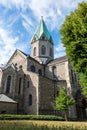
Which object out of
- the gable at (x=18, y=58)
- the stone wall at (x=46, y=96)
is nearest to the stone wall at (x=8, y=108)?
the stone wall at (x=46, y=96)

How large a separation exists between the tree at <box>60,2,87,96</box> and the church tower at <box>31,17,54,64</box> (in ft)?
102

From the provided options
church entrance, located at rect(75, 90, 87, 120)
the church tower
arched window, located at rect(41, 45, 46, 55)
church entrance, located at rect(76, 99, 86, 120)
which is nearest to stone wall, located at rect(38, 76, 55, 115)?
church entrance, located at rect(75, 90, 87, 120)

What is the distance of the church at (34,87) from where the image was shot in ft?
116

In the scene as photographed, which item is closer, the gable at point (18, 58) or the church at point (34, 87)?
the church at point (34, 87)

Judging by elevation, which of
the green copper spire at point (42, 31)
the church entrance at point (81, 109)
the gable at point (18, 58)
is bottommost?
the church entrance at point (81, 109)

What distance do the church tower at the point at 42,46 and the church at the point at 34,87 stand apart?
4518mm

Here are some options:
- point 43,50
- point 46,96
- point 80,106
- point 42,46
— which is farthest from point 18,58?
point 80,106

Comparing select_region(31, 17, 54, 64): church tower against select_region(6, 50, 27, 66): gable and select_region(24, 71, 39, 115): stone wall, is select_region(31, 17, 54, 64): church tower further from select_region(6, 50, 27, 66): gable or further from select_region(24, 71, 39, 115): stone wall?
select_region(24, 71, 39, 115): stone wall

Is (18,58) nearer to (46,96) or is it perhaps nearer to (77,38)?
(46,96)

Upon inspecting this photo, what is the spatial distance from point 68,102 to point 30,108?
26.9 ft

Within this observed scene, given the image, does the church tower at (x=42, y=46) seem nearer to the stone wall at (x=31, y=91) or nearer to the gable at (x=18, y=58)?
the gable at (x=18, y=58)

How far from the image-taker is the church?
3522 centimetres

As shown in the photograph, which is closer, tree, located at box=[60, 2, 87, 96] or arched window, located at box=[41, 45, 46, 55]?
tree, located at box=[60, 2, 87, 96]

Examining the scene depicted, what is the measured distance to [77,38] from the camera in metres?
17.2
